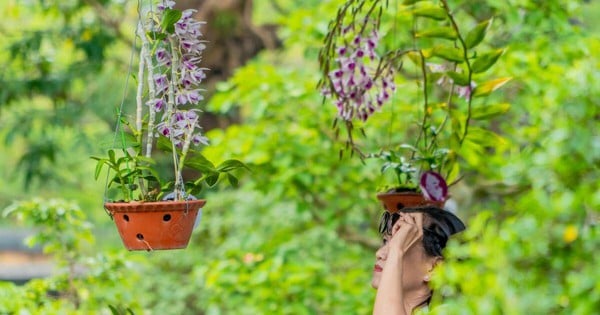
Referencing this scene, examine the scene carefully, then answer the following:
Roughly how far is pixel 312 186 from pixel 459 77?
2.16 metres

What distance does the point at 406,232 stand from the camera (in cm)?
272

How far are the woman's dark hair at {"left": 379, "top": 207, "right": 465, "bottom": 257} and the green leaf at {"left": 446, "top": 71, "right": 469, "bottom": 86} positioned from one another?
18.9 inches

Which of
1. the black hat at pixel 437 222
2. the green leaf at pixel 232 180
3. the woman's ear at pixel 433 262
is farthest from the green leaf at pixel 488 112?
the green leaf at pixel 232 180

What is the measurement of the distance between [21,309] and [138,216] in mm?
1370

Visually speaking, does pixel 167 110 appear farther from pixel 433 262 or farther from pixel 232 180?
pixel 433 262

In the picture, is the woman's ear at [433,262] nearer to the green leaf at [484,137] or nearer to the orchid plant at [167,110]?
the orchid plant at [167,110]

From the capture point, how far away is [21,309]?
3.71 meters

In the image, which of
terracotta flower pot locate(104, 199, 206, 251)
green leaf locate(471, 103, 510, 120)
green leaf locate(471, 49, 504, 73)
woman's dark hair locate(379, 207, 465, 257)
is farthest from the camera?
green leaf locate(471, 103, 510, 120)

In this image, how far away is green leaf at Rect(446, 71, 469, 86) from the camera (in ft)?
10.3

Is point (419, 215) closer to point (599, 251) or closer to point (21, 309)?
point (599, 251)

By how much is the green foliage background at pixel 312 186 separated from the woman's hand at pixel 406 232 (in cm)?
13

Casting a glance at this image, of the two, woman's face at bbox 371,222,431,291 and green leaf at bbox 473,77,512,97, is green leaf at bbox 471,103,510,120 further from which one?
woman's face at bbox 371,222,431,291

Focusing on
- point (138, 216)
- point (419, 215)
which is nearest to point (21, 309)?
point (138, 216)

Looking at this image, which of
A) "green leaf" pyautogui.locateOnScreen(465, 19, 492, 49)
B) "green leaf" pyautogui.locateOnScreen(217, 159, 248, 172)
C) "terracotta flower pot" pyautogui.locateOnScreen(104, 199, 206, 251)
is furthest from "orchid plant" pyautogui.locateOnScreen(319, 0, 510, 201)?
"terracotta flower pot" pyautogui.locateOnScreen(104, 199, 206, 251)
